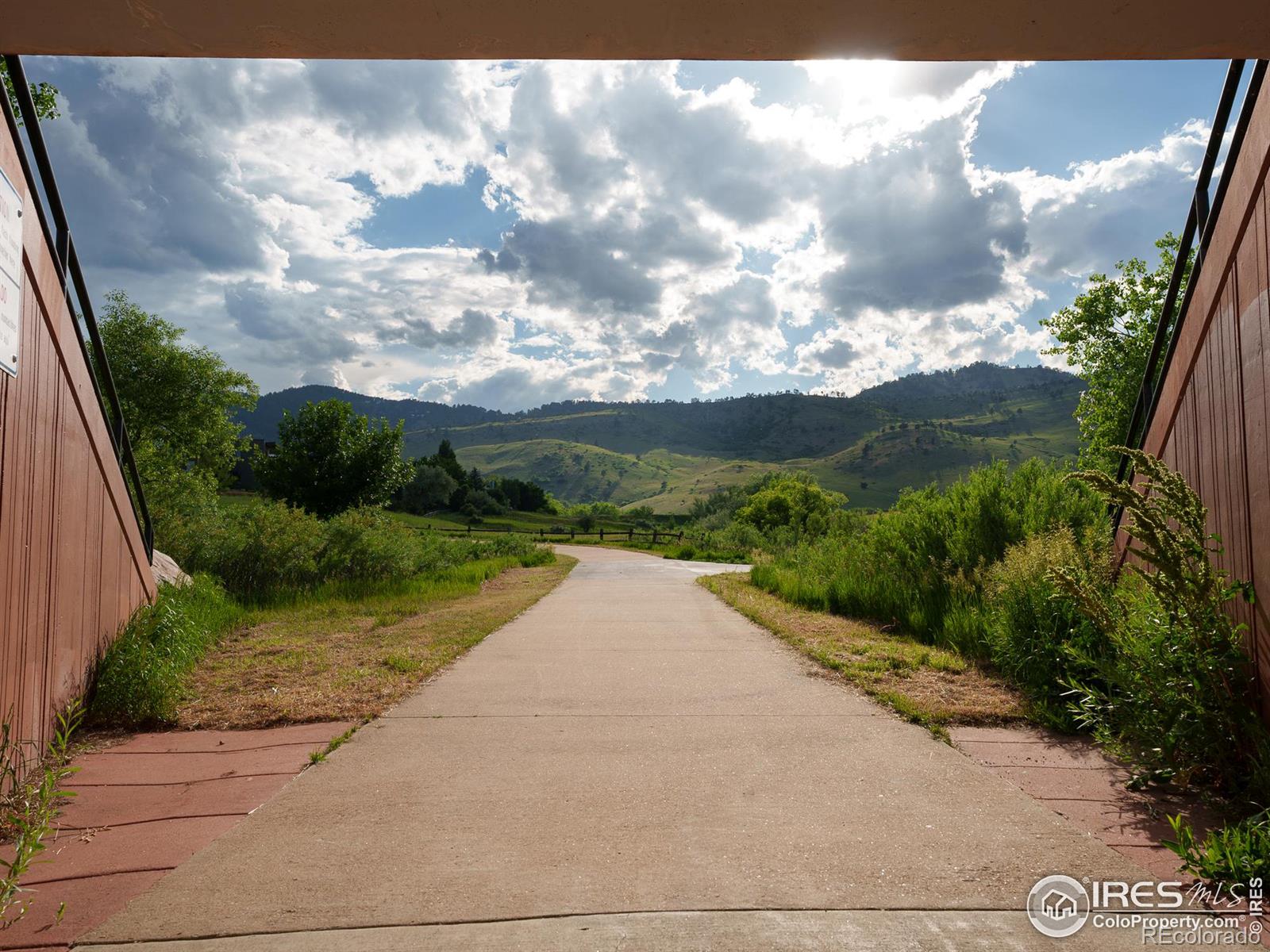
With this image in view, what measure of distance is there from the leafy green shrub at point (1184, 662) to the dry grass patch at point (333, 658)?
4.94 meters

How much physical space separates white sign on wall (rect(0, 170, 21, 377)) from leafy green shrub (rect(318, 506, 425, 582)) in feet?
33.8

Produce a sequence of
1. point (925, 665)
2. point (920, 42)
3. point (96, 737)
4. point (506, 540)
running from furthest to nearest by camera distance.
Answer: point (506, 540)
point (925, 665)
point (96, 737)
point (920, 42)

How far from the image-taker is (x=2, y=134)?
14.0 feet

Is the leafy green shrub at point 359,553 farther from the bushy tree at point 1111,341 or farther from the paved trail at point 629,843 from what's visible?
the bushy tree at point 1111,341

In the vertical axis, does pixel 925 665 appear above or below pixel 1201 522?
below

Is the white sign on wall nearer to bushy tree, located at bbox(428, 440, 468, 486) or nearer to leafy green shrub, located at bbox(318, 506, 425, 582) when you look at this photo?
leafy green shrub, located at bbox(318, 506, 425, 582)

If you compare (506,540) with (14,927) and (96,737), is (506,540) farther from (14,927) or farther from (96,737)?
(14,927)

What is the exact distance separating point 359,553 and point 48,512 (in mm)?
10177

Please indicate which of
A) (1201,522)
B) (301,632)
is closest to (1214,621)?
(1201,522)

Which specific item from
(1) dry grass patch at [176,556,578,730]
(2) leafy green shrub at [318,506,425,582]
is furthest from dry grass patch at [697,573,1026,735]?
(2) leafy green shrub at [318,506,425,582]

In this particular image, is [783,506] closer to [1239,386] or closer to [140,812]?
[1239,386]

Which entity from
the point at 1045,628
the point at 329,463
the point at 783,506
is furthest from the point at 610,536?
the point at 1045,628

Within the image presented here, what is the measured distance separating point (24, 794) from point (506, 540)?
1167 inches

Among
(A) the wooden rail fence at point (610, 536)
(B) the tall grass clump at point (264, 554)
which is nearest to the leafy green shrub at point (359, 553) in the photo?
(B) the tall grass clump at point (264, 554)
